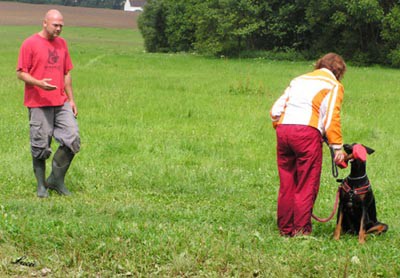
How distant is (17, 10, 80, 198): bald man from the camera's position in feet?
25.2

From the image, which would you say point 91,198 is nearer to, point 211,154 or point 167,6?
point 211,154

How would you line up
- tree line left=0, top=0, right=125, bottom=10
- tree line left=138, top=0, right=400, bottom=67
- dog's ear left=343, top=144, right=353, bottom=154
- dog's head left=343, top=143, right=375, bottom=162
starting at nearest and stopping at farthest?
dog's head left=343, top=143, right=375, bottom=162, dog's ear left=343, top=144, right=353, bottom=154, tree line left=138, top=0, right=400, bottom=67, tree line left=0, top=0, right=125, bottom=10

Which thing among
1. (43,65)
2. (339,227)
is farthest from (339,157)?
(43,65)

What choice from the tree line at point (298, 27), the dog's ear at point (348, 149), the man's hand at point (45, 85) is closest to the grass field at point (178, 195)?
the dog's ear at point (348, 149)

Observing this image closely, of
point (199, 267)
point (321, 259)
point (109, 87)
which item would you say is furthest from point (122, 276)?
point (109, 87)

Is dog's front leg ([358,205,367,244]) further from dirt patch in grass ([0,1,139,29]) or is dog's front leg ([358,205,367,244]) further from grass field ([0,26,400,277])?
dirt patch in grass ([0,1,139,29])

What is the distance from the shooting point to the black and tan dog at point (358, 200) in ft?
20.4

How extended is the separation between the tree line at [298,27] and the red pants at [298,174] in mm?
31552

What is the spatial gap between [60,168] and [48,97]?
924 mm

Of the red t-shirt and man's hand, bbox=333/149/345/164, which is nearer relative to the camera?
man's hand, bbox=333/149/345/164

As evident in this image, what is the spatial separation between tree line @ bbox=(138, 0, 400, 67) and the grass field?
19.6m

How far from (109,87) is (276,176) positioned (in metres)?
12.3

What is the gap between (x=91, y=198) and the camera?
809 centimetres

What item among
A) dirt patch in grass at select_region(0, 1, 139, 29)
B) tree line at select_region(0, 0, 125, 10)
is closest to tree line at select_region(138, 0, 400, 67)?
dirt patch in grass at select_region(0, 1, 139, 29)
